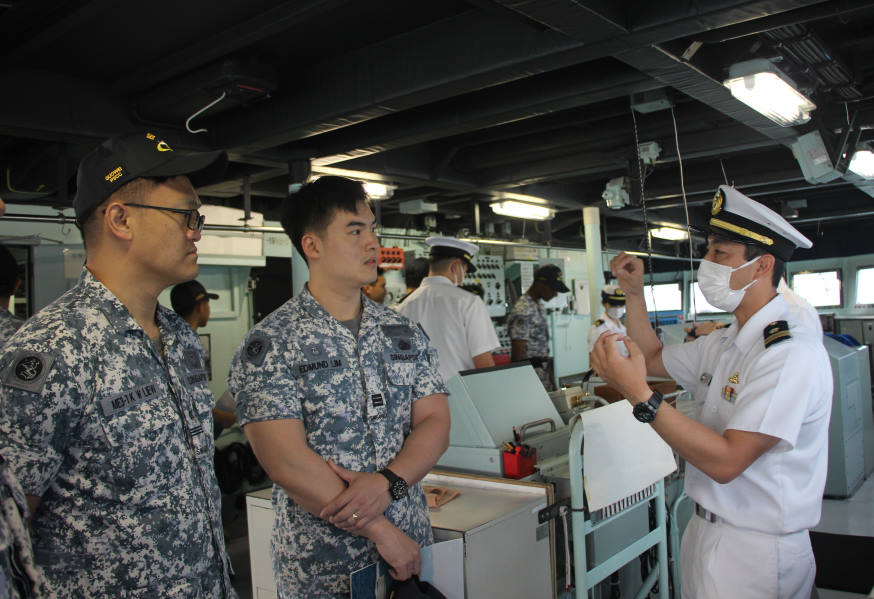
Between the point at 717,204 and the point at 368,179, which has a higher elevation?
the point at 368,179

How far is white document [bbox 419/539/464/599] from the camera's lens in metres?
1.68

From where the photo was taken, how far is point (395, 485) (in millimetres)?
1635

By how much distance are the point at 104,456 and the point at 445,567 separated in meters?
0.95

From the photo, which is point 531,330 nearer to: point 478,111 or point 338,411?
point 478,111

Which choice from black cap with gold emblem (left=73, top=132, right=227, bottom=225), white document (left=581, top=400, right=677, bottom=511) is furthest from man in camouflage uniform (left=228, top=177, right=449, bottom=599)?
white document (left=581, top=400, right=677, bottom=511)

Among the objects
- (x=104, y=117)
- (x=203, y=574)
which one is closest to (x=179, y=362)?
(x=203, y=574)

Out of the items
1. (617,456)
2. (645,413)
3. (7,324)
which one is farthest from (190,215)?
(7,324)

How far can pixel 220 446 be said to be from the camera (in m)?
5.52

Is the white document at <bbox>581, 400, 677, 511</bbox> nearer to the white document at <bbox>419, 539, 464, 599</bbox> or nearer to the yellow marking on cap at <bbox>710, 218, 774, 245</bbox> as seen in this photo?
the white document at <bbox>419, 539, 464, 599</bbox>

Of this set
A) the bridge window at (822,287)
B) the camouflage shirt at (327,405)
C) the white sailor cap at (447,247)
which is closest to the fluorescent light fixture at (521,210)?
the white sailor cap at (447,247)

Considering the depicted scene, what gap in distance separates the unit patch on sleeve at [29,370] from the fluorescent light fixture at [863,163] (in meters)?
5.28

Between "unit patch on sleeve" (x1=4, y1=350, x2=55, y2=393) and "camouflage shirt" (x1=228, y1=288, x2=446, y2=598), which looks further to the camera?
"camouflage shirt" (x1=228, y1=288, x2=446, y2=598)

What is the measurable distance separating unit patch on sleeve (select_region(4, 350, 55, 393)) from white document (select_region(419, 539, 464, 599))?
101cm

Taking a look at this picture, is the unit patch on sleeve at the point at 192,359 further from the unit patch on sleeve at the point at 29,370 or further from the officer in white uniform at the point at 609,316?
the officer in white uniform at the point at 609,316
